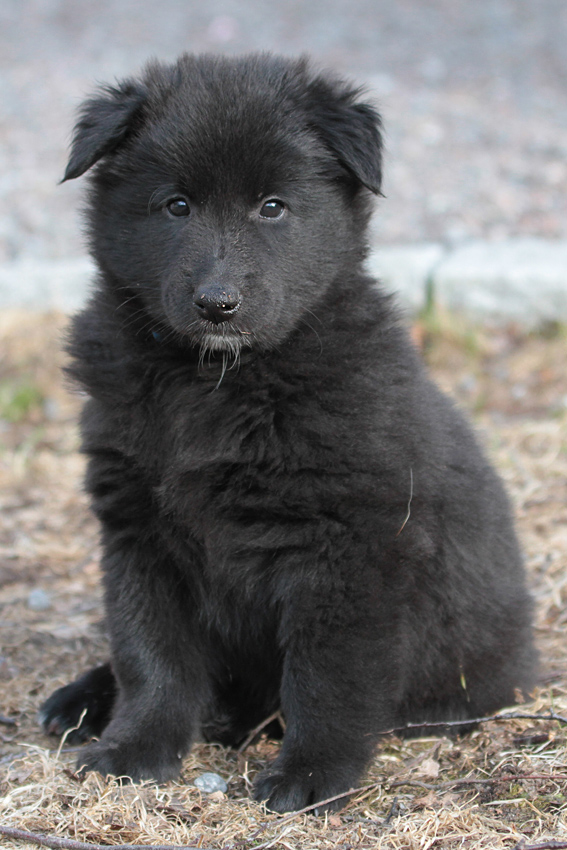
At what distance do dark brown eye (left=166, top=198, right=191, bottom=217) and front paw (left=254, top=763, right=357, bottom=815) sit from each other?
61.6 inches

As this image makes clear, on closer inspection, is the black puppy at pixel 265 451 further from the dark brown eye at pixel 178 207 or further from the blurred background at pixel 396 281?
the blurred background at pixel 396 281

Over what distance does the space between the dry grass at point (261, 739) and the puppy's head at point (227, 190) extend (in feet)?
4.11

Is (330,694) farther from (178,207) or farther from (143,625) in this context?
(178,207)

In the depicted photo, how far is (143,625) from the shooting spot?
107 inches

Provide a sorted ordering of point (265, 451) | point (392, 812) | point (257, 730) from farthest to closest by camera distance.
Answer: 1. point (257, 730)
2. point (265, 451)
3. point (392, 812)

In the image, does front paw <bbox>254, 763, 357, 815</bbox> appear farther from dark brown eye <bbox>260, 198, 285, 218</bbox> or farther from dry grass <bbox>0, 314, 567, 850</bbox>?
dark brown eye <bbox>260, 198, 285, 218</bbox>

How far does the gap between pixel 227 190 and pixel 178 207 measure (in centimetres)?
16

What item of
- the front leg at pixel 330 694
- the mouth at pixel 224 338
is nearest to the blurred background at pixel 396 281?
the front leg at pixel 330 694

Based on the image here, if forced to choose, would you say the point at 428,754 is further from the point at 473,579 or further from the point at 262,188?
the point at 262,188

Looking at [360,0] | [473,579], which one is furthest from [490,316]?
[360,0]

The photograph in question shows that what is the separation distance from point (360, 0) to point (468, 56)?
Result: 1.87 m

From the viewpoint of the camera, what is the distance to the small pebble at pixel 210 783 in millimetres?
2635

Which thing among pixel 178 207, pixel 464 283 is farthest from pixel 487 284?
pixel 178 207

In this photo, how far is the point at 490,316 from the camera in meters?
6.37
